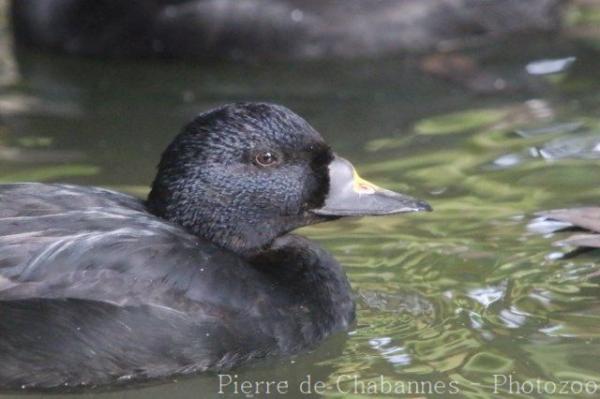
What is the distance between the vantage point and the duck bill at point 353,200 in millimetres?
6234

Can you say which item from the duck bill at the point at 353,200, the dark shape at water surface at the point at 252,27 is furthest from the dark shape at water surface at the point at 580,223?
the dark shape at water surface at the point at 252,27

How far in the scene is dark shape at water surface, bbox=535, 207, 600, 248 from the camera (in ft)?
21.4

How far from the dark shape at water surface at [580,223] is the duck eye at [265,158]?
1379 millimetres

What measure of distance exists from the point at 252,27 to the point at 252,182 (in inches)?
146

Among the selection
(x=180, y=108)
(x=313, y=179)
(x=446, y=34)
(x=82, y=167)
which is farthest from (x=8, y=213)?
(x=446, y=34)

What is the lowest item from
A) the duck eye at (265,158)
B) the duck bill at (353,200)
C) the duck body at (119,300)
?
the duck body at (119,300)

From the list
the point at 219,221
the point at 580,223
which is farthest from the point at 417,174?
the point at 219,221

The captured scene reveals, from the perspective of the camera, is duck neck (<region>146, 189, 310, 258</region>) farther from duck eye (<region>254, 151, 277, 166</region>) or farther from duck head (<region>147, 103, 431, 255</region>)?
duck eye (<region>254, 151, 277, 166</region>)

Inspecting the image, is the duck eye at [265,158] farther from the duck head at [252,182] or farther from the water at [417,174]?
the water at [417,174]

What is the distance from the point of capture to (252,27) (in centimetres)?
975

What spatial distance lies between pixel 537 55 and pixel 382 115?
4.90 feet

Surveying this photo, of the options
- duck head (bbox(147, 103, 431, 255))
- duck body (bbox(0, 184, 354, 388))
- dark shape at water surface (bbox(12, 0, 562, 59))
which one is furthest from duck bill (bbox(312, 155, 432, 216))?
dark shape at water surface (bbox(12, 0, 562, 59))

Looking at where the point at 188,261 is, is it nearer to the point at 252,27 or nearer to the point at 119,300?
the point at 119,300

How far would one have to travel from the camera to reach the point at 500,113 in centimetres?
888
